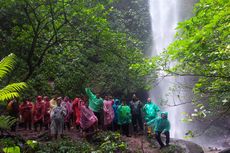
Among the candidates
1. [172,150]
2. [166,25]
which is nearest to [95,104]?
[172,150]

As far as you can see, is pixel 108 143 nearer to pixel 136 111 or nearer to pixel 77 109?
pixel 77 109

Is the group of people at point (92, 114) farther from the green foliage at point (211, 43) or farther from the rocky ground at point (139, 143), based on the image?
the green foliage at point (211, 43)

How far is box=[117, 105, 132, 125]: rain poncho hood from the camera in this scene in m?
11.7

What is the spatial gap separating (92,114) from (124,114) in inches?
61.3

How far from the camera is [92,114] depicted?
10.8m

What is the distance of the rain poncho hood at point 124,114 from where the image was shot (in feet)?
38.4

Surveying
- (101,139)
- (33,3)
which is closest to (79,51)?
(33,3)

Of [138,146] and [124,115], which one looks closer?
[138,146]

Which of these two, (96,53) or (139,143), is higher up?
(96,53)

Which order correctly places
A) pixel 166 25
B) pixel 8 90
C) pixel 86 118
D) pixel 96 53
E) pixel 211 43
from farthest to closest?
pixel 166 25, pixel 96 53, pixel 86 118, pixel 211 43, pixel 8 90

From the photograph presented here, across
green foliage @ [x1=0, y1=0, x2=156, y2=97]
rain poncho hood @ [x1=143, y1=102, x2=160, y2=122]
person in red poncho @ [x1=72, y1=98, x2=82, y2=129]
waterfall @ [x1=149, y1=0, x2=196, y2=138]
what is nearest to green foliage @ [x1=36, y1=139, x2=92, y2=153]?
person in red poncho @ [x1=72, y1=98, x2=82, y2=129]

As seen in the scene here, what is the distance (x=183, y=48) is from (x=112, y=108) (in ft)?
21.1

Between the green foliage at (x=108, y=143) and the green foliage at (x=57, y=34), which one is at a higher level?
the green foliage at (x=57, y=34)

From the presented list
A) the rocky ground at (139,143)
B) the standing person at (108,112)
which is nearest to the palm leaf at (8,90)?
the rocky ground at (139,143)
